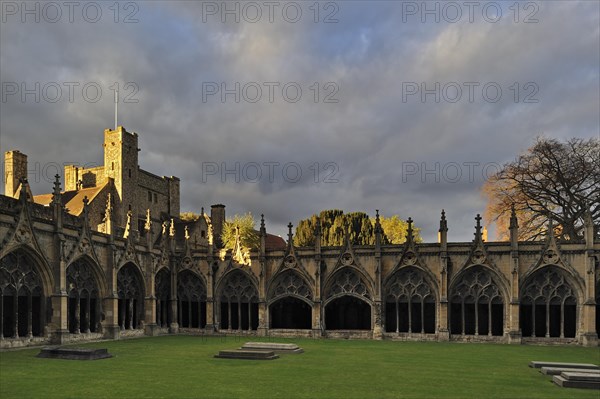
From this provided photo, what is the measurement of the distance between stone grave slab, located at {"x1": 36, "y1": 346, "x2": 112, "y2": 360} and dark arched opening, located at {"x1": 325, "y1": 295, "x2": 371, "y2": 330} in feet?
55.6

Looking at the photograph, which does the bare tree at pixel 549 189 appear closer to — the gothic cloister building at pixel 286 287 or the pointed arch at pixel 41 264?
the gothic cloister building at pixel 286 287

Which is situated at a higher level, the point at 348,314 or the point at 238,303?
the point at 238,303

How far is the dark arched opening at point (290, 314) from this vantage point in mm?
37000

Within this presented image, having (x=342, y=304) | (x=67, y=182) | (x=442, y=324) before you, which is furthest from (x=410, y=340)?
(x=67, y=182)

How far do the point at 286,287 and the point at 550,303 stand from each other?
1568 cm

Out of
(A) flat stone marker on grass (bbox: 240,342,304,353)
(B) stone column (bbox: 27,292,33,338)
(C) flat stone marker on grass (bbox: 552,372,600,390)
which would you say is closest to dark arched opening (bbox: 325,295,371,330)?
(A) flat stone marker on grass (bbox: 240,342,304,353)

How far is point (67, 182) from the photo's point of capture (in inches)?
2331

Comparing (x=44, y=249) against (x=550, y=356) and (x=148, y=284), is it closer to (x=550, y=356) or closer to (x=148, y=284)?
(x=148, y=284)

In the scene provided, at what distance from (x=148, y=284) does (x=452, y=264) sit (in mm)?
18666

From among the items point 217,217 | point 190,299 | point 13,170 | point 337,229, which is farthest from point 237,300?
point 337,229

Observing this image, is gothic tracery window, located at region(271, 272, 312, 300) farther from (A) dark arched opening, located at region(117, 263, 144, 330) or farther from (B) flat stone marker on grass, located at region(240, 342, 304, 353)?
(B) flat stone marker on grass, located at region(240, 342, 304, 353)

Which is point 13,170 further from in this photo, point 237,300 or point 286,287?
point 286,287

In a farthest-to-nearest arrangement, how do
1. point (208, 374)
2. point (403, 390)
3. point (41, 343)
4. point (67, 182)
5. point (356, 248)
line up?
point (67, 182) → point (356, 248) → point (41, 343) → point (208, 374) → point (403, 390)

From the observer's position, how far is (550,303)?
3219cm
